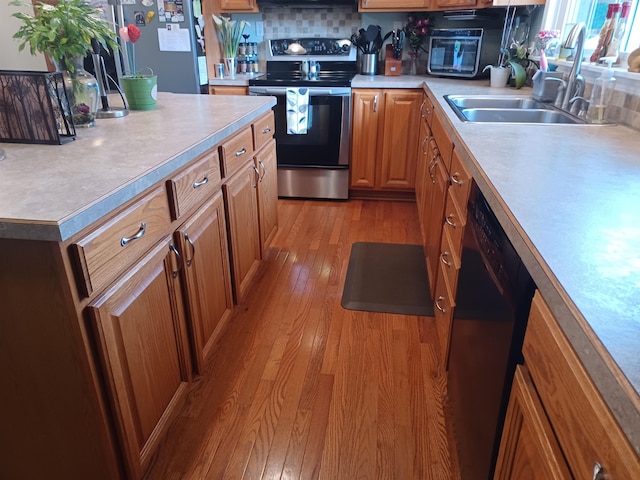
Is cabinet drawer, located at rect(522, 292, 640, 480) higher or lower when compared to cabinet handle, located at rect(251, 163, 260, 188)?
higher

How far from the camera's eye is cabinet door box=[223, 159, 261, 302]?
1914 mm

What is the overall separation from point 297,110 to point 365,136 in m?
0.54

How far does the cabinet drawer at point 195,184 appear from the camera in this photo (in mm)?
1360

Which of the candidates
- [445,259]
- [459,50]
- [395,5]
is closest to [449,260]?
[445,259]

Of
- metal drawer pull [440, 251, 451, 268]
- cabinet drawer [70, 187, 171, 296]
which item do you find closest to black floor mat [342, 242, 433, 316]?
metal drawer pull [440, 251, 451, 268]

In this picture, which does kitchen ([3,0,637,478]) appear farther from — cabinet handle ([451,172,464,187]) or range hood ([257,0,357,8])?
range hood ([257,0,357,8])

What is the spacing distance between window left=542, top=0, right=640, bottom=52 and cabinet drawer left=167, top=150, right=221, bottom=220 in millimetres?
1828

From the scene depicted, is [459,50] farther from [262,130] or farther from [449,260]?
[449,260]

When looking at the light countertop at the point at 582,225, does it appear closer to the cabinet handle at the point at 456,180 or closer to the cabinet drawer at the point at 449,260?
the cabinet handle at the point at 456,180

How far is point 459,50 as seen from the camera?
3309mm

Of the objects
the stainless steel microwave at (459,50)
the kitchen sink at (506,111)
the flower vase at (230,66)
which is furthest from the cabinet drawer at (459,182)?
the flower vase at (230,66)

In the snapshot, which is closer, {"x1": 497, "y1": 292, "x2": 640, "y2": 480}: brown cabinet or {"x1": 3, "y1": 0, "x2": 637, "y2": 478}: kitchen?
{"x1": 497, "y1": 292, "x2": 640, "y2": 480}: brown cabinet

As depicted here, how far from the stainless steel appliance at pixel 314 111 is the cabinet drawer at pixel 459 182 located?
1708 mm

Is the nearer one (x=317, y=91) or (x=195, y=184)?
(x=195, y=184)
